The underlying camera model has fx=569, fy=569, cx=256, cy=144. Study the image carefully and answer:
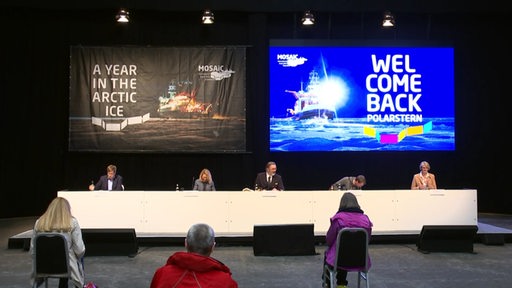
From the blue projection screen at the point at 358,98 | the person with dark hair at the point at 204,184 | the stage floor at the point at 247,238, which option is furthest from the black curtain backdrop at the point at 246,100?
the stage floor at the point at 247,238

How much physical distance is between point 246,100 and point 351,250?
714 centimetres

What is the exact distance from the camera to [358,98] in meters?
11.8

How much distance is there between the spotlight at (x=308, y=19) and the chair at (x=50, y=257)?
7.68 metres

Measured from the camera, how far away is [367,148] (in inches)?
463

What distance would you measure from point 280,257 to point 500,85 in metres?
7.25

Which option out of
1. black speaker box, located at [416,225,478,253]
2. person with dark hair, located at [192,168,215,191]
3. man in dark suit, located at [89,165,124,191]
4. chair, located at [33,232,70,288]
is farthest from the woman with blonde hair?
black speaker box, located at [416,225,478,253]

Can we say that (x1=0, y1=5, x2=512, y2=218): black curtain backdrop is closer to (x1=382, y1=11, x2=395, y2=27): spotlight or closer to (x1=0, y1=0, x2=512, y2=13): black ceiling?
(x1=0, y1=0, x2=512, y2=13): black ceiling

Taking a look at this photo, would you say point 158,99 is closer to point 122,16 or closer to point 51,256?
point 122,16

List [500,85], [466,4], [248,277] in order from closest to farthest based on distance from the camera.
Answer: [248,277], [466,4], [500,85]

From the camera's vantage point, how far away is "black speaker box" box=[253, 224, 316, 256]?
8273 mm

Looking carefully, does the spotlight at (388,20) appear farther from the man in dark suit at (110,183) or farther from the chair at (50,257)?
the chair at (50,257)

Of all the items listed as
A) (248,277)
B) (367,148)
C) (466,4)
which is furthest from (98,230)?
(466,4)

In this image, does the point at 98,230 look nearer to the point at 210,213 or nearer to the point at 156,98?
the point at 210,213

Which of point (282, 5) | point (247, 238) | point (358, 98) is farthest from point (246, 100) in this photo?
point (247, 238)
